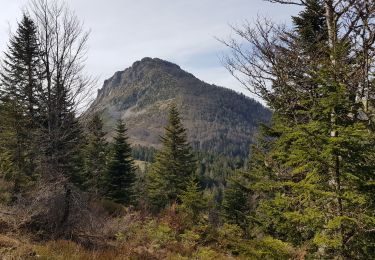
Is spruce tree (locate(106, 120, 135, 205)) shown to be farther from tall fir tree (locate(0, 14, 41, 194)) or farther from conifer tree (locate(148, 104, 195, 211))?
tall fir tree (locate(0, 14, 41, 194))

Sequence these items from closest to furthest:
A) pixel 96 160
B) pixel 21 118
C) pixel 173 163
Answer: pixel 21 118 → pixel 173 163 → pixel 96 160

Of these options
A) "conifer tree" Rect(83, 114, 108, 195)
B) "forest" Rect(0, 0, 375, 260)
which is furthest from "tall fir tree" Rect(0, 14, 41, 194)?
"conifer tree" Rect(83, 114, 108, 195)

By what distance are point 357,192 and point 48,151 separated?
10152 millimetres

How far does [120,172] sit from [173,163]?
657cm

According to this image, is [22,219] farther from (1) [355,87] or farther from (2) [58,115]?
(1) [355,87]

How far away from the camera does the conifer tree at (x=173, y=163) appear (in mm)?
33562

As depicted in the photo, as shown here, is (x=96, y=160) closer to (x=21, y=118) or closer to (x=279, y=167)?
(x=21, y=118)

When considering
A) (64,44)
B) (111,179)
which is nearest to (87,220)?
(64,44)

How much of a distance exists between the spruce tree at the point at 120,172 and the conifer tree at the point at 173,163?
3.52m

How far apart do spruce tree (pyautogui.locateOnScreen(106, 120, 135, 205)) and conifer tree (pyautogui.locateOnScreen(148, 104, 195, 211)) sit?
352 centimetres

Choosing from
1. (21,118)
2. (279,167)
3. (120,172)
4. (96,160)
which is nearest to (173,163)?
(120,172)

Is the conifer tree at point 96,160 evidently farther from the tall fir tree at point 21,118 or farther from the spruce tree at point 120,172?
the tall fir tree at point 21,118

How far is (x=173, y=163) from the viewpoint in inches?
1324

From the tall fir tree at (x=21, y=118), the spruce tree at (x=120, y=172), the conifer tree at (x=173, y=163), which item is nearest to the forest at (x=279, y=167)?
the tall fir tree at (x=21, y=118)
